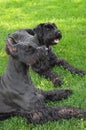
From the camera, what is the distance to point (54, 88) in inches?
292

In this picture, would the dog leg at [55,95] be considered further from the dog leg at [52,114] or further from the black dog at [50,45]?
the dog leg at [52,114]

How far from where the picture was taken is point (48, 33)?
7156 mm

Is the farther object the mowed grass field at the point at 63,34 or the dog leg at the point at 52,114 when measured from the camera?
the mowed grass field at the point at 63,34

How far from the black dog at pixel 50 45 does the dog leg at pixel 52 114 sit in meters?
0.63

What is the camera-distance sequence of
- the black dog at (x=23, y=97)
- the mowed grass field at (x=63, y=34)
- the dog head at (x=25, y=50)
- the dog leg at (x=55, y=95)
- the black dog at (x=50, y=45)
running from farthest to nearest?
the dog leg at (x=55, y=95) < the black dog at (x=50, y=45) < the mowed grass field at (x=63, y=34) < the black dog at (x=23, y=97) < the dog head at (x=25, y=50)

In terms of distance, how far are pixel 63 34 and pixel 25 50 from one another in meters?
4.98

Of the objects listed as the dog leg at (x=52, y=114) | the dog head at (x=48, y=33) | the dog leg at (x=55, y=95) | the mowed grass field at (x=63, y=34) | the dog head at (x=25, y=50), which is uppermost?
the dog head at (x=25, y=50)

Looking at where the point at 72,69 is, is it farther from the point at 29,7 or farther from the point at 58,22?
the point at 29,7

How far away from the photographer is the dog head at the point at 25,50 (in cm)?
564

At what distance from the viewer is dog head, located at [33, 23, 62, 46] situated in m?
6.98

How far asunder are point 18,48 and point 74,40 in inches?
175

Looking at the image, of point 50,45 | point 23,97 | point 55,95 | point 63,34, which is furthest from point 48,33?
point 63,34

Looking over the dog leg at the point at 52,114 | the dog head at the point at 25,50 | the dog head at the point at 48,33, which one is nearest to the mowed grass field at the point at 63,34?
the dog leg at the point at 52,114

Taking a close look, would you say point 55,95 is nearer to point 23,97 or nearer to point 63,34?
point 23,97
